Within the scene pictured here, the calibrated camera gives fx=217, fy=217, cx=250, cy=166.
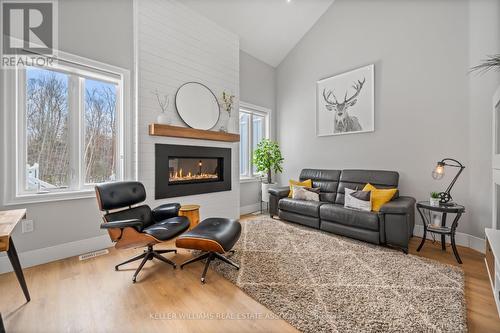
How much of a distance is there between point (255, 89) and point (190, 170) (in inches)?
93.3

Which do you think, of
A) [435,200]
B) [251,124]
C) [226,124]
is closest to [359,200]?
[435,200]

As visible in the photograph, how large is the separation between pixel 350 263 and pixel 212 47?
12.7 feet

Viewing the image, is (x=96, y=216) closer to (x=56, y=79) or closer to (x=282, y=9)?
(x=56, y=79)

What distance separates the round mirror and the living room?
0.08 feet

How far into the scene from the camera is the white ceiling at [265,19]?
3.63 meters

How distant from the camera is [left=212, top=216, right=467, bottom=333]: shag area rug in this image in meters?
1.49

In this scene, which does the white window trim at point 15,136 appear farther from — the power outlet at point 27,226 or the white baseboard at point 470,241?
the white baseboard at point 470,241

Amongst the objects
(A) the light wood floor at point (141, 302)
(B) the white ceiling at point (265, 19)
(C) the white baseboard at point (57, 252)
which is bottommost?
(A) the light wood floor at point (141, 302)

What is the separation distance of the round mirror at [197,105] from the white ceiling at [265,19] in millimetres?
1273

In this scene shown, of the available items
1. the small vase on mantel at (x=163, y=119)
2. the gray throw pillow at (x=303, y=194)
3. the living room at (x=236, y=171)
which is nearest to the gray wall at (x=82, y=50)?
the living room at (x=236, y=171)

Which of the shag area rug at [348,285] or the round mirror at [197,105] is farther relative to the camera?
the round mirror at [197,105]

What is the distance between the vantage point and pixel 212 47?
12.4ft

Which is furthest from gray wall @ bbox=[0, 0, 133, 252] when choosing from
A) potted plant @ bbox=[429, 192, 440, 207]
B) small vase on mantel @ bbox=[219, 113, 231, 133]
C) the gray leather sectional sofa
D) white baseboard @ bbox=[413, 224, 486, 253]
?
white baseboard @ bbox=[413, 224, 486, 253]

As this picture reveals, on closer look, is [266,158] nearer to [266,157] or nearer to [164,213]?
[266,157]
